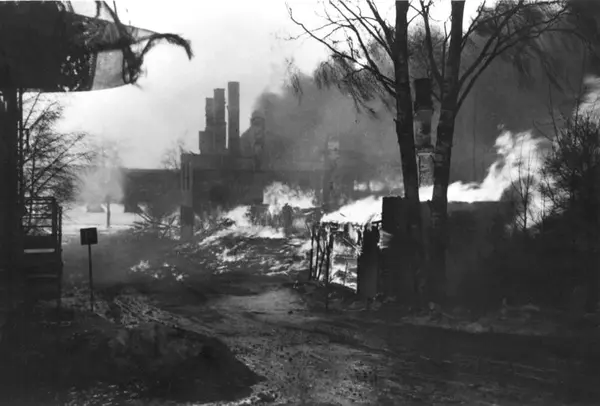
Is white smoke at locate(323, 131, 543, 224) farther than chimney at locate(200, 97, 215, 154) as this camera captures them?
No

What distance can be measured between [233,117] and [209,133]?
278 centimetres

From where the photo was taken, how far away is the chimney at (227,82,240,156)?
42094 millimetres

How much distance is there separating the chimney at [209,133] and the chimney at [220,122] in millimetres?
297

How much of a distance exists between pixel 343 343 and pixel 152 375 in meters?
3.96

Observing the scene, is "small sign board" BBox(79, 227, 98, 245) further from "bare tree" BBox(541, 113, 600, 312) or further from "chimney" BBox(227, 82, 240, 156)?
"chimney" BBox(227, 82, 240, 156)

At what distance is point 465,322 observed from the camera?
11531 mm

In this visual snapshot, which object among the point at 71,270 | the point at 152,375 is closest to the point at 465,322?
the point at 152,375

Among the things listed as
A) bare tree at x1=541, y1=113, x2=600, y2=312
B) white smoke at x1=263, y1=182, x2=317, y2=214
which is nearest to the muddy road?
bare tree at x1=541, y1=113, x2=600, y2=312

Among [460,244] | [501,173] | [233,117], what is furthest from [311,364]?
[233,117]

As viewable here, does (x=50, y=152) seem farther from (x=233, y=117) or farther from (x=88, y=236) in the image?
(x=233, y=117)

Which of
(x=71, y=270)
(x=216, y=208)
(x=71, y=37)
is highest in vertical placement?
(x=71, y=37)

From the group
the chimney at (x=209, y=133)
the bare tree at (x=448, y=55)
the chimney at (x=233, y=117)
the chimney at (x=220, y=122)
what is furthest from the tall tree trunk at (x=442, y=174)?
the chimney at (x=209, y=133)

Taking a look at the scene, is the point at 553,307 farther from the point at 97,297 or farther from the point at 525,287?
the point at 97,297

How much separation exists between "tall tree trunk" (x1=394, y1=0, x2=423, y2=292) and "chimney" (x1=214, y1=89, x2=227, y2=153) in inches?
1172
